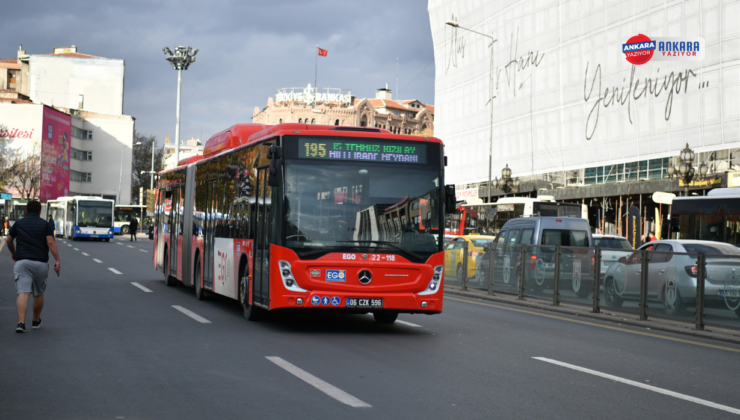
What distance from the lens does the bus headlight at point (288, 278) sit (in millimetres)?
11812

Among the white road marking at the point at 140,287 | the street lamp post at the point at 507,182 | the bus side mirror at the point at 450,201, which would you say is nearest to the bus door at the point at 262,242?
the bus side mirror at the point at 450,201

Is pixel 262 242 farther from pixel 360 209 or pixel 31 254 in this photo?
pixel 31 254

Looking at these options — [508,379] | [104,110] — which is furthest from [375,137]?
[104,110]

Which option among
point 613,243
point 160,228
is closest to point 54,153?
point 160,228

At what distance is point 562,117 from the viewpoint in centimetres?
4978

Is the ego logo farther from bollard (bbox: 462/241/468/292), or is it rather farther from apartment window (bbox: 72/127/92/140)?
apartment window (bbox: 72/127/92/140)

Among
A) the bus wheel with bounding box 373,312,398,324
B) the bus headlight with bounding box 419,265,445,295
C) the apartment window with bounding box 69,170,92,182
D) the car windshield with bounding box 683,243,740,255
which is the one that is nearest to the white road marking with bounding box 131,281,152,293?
the bus wheel with bounding box 373,312,398,324

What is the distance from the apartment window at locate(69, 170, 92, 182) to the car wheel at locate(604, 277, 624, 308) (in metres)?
98.4

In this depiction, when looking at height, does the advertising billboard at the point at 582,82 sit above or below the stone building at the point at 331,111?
below

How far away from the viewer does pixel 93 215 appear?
60.3 metres

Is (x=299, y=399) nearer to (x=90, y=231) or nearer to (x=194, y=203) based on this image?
(x=194, y=203)

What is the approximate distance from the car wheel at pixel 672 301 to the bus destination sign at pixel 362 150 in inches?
218

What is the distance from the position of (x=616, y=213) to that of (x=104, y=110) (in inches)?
3341

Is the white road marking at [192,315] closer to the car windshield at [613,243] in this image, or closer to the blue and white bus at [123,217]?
the car windshield at [613,243]
